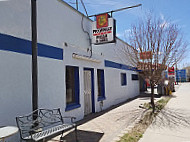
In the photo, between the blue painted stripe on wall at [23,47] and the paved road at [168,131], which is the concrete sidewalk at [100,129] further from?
the blue painted stripe on wall at [23,47]

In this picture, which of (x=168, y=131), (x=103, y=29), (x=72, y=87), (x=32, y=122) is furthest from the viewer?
(x=103, y=29)

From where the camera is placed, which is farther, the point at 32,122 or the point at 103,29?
the point at 103,29

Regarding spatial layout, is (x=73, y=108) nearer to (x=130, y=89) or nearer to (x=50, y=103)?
(x=50, y=103)

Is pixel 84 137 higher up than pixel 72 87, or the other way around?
pixel 72 87

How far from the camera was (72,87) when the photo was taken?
21.8 feet

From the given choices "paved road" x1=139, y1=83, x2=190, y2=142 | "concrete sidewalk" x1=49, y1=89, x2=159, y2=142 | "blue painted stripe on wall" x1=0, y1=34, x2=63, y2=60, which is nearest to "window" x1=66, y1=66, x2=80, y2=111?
"concrete sidewalk" x1=49, y1=89, x2=159, y2=142

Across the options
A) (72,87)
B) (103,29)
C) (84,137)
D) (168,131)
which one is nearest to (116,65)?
(103,29)

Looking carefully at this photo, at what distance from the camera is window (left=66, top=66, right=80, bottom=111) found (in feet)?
20.8

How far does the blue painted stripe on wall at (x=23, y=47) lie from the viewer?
3.85 meters

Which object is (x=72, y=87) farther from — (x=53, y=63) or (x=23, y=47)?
(x=23, y=47)

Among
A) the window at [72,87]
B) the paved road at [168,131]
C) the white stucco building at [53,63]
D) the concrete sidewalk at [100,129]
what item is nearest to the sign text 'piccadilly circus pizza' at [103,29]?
the white stucco building at [53,63]

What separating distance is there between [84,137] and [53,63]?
255 centimetres

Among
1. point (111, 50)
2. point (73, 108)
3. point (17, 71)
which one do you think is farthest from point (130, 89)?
point (17, 71)

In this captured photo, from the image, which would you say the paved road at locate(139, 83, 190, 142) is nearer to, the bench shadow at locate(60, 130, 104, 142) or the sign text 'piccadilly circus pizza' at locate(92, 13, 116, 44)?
the bench shadow at locate(60, 130, 104, 142)
